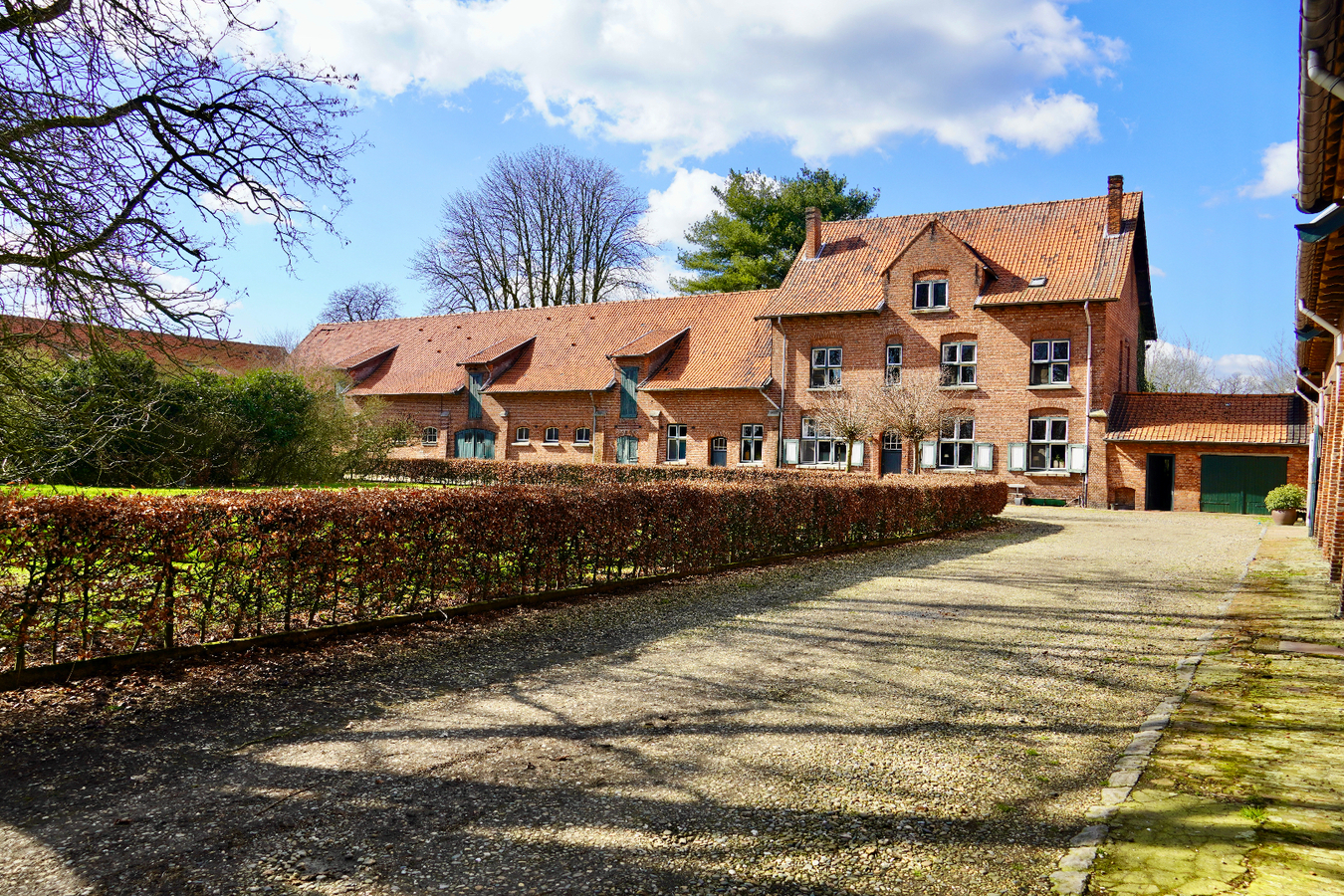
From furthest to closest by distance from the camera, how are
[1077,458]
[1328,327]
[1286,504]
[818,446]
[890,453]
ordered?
1. [818,446]
2. [890,453]
3. [1077,458]
4. [1286,504]
5. [1328,327]

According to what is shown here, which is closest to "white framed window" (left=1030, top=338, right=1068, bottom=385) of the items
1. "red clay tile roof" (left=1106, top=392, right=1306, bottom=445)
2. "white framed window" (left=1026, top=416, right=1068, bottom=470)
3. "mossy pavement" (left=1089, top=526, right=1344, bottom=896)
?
"white framed window" (left=1026, top=416, right=1068, bottom=470)

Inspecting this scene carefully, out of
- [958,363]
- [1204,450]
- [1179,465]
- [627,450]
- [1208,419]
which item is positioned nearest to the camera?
[1204,450]

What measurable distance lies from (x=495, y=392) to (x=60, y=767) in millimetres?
35569

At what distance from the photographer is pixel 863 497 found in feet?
50.1

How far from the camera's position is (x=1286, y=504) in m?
22.7

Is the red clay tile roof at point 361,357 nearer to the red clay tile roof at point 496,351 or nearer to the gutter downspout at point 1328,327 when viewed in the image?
the red clay tile roof at point 496,351

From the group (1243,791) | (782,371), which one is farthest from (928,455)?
(1243,791)

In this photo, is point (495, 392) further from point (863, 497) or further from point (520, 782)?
point (520, 782)

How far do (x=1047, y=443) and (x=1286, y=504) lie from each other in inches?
296

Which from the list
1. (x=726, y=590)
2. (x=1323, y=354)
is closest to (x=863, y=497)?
(x=726, y=590)

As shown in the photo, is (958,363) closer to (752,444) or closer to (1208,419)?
(1208,419)

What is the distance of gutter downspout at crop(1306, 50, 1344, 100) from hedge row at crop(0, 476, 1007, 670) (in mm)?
6973

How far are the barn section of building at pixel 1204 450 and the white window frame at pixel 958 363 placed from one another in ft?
15.8

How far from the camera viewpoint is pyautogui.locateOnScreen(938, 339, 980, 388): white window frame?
1204 inches
